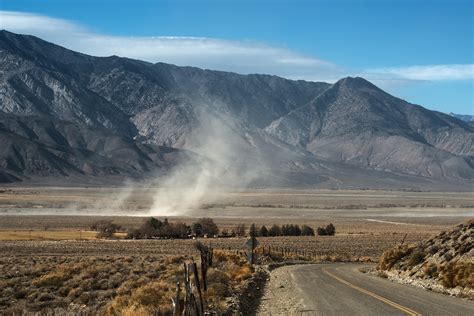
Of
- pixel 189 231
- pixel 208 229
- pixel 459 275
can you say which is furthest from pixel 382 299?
pixel 189 231

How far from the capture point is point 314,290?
24031 mm

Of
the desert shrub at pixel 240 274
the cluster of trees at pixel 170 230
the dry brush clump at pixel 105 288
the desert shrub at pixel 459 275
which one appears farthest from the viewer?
the cluster of trees at pixel 170 230

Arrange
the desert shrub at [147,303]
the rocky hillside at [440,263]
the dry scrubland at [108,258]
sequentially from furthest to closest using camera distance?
the rocky hillside at [440,263] → the dry scrubland at [108,258] → the desert shrub at [147,303]

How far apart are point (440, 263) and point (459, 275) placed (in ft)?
13.2

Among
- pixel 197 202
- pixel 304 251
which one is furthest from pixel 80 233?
pixel 197 202

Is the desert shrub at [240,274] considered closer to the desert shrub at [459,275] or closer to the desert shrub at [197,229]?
the desert shrub at [459,275]

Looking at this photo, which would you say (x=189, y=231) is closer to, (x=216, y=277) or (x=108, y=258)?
(x=108, y=258)

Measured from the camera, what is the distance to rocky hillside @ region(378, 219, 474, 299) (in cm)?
2375

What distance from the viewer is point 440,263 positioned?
27.9 m

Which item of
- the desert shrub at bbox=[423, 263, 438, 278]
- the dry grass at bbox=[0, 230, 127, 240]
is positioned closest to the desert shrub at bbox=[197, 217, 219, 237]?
the dry grass at bbox=[0, 230, 127, 240]

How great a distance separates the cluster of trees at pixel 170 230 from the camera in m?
74.2

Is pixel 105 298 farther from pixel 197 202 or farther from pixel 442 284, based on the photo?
pixel 197 202

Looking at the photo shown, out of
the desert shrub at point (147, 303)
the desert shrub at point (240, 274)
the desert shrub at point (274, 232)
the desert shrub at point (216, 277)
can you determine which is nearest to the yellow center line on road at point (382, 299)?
the desert shrub at point (240, 274)

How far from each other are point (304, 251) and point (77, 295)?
34.3 meters
